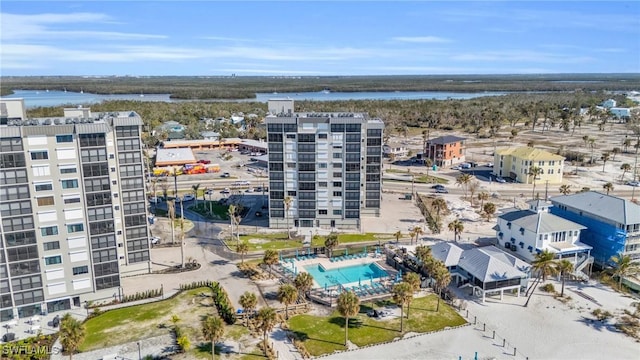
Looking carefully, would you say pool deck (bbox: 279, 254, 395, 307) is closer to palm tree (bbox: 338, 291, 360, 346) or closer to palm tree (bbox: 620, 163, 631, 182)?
palm tree (bbox: 338, 291, 360, 346)

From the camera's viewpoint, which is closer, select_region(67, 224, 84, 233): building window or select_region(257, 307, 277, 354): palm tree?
select_region(257, 307, 277, 354): palm tree

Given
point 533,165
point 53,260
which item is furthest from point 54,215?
point 533,165

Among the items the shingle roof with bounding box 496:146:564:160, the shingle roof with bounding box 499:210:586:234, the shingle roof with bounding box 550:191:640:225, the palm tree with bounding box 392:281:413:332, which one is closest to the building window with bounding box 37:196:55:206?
the palm tree with bounding box 392:281:413:332

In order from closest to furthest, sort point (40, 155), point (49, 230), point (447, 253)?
point (40, 155) → point (49, 230) → point (447, 253)

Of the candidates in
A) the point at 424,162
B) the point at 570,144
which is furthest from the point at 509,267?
the point at 570,144

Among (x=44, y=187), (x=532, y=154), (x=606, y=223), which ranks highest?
(x=44, y=187)

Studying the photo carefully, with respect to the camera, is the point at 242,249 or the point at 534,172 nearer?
the point at 242,249

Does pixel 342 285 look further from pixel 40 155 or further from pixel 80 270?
pixel 40 155

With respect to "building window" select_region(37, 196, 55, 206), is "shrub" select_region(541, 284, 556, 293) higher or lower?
lower
